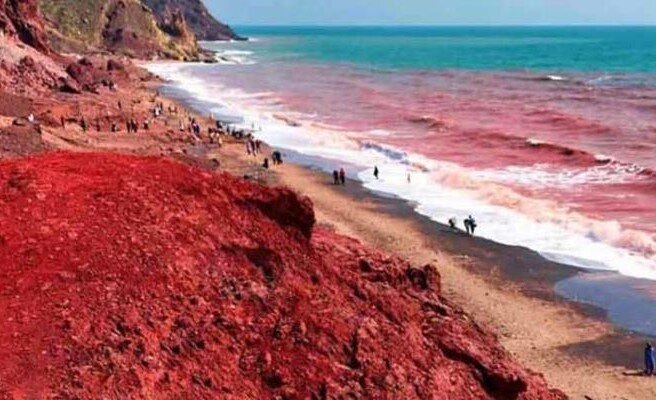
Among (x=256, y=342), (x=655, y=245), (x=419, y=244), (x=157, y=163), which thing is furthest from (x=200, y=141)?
(x=256, y=342)

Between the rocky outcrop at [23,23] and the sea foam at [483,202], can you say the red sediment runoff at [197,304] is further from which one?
the rocky outcrop at [23,23]

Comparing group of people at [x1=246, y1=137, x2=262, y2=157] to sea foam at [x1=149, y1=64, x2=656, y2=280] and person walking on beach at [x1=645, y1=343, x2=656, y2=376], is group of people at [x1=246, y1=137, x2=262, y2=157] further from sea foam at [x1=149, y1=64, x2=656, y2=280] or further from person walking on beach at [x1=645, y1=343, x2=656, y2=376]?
person walking on beach at [x1=645, y1=343, x2=656, y2=376]

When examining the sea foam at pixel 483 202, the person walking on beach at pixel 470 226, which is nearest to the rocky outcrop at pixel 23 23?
the sea foam at pixel 483 202

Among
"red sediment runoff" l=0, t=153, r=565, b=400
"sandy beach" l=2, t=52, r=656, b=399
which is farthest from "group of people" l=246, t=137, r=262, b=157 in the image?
"red sediment runoff" l=0, t=153, r=565, b=400

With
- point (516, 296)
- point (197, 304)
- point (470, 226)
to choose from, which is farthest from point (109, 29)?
point (197, 304)

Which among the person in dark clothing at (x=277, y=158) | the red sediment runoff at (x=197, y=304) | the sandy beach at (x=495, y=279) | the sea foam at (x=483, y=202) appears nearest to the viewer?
the red sediment runoff at (x=197, y=304)

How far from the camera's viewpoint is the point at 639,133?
6462 cm

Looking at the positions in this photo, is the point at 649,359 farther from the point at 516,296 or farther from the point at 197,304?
the point at 197,304

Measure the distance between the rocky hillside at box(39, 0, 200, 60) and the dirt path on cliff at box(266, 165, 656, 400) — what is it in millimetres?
103423

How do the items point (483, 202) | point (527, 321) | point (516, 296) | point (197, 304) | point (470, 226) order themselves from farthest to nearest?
point (483, 202)
point (470, 226)
point (516, 296)
point (527, 321)
point (197, 304)

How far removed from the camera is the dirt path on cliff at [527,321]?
2055 centimetres

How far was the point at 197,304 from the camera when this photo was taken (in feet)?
42.3

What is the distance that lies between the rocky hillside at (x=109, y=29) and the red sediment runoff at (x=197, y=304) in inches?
4652

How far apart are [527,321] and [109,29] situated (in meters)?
138
